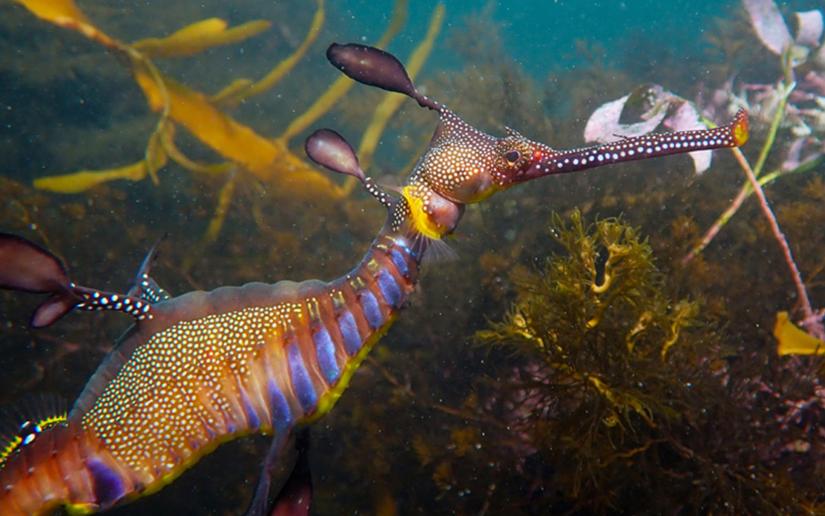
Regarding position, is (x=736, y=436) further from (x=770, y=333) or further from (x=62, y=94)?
(x=62, y=94)

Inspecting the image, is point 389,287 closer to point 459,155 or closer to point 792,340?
point 459,155

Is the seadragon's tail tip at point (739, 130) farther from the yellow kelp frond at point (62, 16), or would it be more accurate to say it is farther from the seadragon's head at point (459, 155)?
the yellow kelp frond at point (62, 16)

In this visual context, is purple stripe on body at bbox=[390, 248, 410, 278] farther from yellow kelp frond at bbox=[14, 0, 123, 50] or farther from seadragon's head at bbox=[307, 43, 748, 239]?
yellow kelp frond at bbox=[14, 0, 123, 50]

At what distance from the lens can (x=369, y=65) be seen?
7.64 ft

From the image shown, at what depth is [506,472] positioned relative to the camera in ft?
13.2

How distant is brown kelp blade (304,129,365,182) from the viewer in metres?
2.53

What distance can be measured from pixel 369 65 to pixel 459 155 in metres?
0.59

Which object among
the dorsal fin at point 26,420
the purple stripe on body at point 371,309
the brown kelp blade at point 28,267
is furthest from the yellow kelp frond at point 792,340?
the dorsal fin at point 26,420

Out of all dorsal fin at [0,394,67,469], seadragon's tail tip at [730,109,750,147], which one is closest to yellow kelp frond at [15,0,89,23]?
dorsal fin at [0,394,67,469]

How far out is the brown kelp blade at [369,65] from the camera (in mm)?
2281

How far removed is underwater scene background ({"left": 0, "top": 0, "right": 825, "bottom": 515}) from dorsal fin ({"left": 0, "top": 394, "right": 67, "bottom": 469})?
188 centimetres

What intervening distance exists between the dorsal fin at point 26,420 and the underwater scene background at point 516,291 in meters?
1.88

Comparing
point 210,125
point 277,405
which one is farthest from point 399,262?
point 210,125

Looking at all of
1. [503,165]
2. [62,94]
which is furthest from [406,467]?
[62,94]
